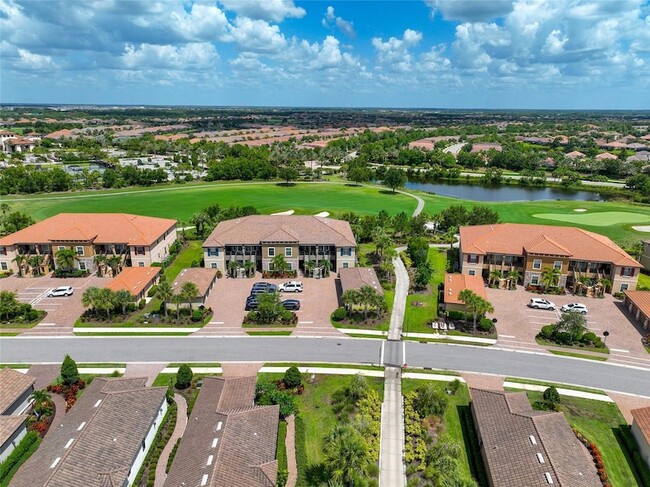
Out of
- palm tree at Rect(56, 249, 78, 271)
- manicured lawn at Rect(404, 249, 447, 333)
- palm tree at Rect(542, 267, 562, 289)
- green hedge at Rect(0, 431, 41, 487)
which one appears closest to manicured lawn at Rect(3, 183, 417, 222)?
palm tree at Rect(56, 249, 78, 271)

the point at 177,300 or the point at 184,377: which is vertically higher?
the point at 177,300

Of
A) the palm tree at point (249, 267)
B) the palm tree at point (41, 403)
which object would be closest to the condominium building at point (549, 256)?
the palm tree at point (249, 267)

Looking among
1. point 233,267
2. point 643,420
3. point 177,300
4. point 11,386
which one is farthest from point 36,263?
point 643,420

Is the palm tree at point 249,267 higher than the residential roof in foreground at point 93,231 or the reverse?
the reverse

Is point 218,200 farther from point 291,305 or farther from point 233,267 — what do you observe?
point 291,305

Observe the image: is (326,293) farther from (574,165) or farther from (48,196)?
(574,165)

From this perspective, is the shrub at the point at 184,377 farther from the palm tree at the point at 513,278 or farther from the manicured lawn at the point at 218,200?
the manicured lawn at the point at 218,200
